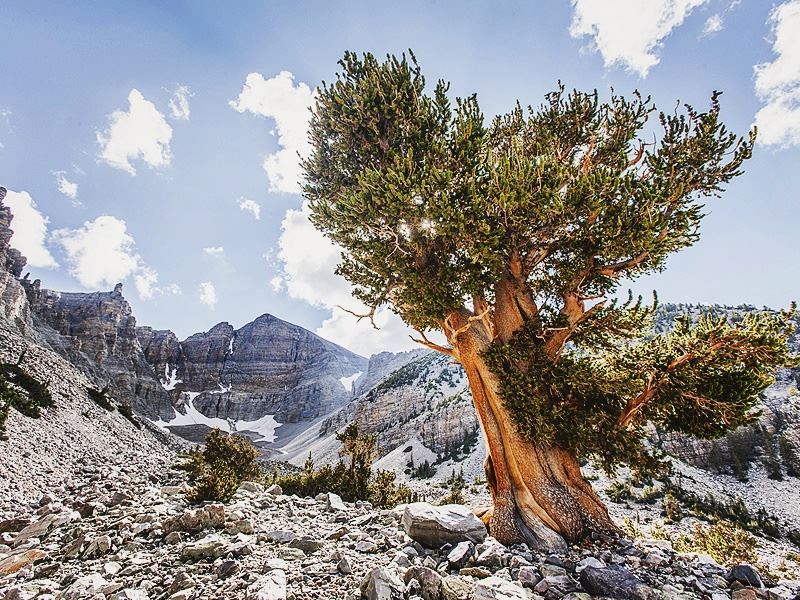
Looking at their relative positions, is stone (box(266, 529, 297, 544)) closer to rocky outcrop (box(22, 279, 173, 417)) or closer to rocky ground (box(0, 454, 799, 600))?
rocky ground (box(0, 454, 799, 600))

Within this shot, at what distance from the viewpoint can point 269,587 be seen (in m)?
3.46

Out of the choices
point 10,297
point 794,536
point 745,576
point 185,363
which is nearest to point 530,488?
point 745,576

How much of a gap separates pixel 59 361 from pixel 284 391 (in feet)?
456

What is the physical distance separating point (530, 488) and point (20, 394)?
26382mm

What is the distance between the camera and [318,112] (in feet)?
35.7

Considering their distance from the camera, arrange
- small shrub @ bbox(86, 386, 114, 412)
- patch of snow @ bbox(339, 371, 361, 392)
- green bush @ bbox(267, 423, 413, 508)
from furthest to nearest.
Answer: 1. patch of snow @ bbox(339, 371, 361, 392)
2. small shrub @ bbox(86, 386, 114, 412)
3. green bush @ bbox(267, 423, 413, 508)

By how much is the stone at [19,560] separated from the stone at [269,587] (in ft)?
12.8

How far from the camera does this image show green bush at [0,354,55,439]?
1741 centimetres

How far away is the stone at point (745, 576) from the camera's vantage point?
4.95 meters

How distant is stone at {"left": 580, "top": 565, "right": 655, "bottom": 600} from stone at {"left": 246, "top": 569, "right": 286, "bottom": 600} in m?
3.58

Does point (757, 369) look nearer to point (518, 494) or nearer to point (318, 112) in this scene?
point (518, 494)

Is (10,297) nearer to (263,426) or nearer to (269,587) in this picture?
(269,587)

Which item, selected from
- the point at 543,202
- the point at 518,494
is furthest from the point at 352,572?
the point at 543,202

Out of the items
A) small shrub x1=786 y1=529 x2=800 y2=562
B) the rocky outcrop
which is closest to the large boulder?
small shrub x1=786 y1=529 x2=800 y2=562
